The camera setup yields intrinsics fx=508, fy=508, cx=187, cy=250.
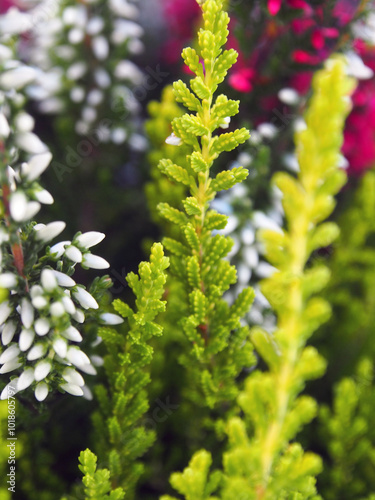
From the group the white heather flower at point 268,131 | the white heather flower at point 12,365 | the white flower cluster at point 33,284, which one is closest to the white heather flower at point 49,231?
the white flower cluster at point 33,284

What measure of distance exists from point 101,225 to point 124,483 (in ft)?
1.54

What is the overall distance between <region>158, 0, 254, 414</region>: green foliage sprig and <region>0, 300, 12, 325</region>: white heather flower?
14 cm

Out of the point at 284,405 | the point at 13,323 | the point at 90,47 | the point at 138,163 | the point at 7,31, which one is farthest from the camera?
the point at 138,163

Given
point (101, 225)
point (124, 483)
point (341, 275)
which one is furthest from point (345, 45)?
point (124, 483)

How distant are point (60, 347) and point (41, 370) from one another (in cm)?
3

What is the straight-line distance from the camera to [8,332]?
41 centimetres

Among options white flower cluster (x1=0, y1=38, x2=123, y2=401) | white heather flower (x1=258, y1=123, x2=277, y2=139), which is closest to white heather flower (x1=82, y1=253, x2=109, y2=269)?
white flower cluster (x1=0, y1=38, x2=123, y2=401)

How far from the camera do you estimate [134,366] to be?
43 centimetres

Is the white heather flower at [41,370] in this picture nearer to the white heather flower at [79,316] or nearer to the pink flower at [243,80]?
the white heather flower at [79,316]

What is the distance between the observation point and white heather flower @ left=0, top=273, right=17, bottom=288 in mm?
383

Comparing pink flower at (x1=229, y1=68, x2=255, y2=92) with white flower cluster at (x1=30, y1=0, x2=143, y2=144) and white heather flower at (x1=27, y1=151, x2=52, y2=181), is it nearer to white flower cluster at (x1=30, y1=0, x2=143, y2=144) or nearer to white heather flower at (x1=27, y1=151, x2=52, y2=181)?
white flower cluster at (x1=30, y1=0, x2=143, y2=144)

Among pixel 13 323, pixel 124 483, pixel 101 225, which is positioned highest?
pixel 101 225

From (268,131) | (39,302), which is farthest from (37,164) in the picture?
(268,131)

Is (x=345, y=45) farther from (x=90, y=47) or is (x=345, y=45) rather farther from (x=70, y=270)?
(x=70, y=270)
